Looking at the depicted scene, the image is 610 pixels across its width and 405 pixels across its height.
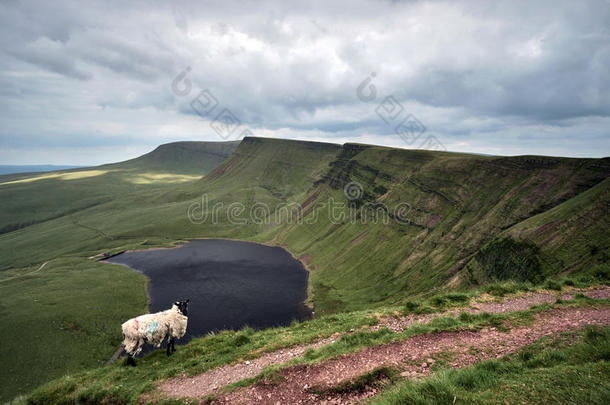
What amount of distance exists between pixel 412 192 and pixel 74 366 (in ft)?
305

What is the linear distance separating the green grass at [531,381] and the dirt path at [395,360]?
1865 mm

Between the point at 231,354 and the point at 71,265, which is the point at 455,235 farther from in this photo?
the point at 71,265

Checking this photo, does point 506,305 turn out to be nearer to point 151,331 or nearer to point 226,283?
point 151,331

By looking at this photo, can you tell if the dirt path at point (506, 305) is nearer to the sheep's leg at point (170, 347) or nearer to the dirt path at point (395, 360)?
the dirt path at point (395, 360)

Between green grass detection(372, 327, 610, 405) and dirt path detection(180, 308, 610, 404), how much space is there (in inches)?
73.4

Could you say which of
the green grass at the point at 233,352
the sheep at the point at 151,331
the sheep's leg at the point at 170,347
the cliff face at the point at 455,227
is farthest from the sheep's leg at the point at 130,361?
the cliff face at the point at 455,227

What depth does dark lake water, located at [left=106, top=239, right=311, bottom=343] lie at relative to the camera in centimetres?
6128

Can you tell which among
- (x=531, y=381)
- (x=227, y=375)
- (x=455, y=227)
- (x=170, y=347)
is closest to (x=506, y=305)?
(x=531, y=381)

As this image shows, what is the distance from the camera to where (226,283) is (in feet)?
274

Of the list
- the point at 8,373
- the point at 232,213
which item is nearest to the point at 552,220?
the point at 8,373

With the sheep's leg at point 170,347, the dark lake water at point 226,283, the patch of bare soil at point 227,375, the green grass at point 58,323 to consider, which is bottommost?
the dark lake water at point 226,283

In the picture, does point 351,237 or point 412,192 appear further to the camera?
point 351,237

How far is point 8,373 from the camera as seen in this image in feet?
113

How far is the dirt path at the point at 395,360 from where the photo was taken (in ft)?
28.6
